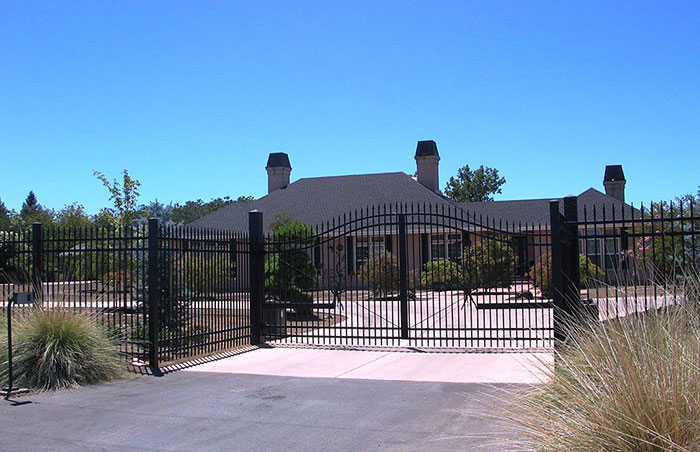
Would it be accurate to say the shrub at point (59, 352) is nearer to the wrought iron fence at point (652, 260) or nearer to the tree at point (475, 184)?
the wrought iron fence at point (652, 260)

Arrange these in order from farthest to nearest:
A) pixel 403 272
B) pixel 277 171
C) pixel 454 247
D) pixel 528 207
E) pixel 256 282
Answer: pixel 277 171 → pixel 528 207 → pixel 454 247 → pixel 256 282 → pixel 403 272

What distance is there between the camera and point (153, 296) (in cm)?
1009

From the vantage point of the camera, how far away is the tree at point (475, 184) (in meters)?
61.0

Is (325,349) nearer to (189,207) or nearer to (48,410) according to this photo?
(48,410)

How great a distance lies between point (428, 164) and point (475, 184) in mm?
25782

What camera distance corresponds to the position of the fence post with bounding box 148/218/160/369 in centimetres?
1008

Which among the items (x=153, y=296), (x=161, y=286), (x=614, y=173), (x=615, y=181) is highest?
(x=614, y=173)

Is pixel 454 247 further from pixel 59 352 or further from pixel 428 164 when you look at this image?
pixel 428 164

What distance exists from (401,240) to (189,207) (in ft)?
306

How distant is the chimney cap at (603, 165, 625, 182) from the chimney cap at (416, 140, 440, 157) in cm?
1255

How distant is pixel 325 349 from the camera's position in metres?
12.3

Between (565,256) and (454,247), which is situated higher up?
(454,247)

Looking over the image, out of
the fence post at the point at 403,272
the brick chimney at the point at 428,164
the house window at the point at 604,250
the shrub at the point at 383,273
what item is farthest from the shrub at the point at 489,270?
the brick chimney at the point at 428,164

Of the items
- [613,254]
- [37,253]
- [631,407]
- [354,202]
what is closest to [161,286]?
[37,253]
